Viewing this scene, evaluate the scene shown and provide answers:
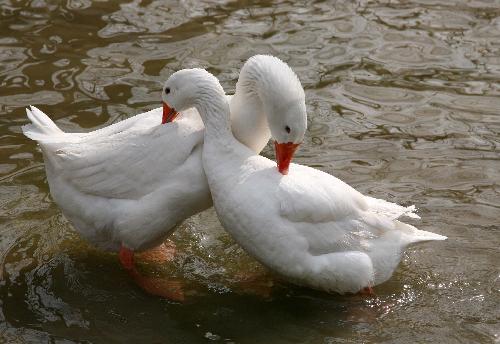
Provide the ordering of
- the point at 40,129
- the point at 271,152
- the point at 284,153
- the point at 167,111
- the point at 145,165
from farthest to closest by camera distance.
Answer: the point at 271,152
the point at 40,129
the point at 167,111
the point at 145,165
the point at 284,153

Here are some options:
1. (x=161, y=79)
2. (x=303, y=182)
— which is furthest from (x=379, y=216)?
(x=161, y=79)

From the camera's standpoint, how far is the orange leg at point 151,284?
6938mm

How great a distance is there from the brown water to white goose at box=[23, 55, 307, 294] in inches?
20.2

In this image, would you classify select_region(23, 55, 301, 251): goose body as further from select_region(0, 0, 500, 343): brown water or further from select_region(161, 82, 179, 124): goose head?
select_region(0, 0, 500, 343): brown water

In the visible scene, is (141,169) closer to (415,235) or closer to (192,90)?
(192,90)

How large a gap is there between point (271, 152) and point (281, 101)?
2.38 meters

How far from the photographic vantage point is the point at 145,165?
22.4 ft

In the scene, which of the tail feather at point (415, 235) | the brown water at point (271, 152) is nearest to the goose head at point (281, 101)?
the tail feather at point (415, 235)

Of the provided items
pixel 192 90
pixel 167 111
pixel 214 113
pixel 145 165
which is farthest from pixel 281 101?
pixel 145 165

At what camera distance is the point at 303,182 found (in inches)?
260

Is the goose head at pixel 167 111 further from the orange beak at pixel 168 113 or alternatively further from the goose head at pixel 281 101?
the goose head at pixel 281 101

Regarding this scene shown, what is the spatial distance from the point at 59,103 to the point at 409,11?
450cm

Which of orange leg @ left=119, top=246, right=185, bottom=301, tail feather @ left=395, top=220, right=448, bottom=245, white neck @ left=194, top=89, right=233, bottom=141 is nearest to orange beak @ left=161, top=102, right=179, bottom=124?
white neck @ left=194, top=89, right=233, bottom=141

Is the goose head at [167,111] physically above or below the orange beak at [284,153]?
above
